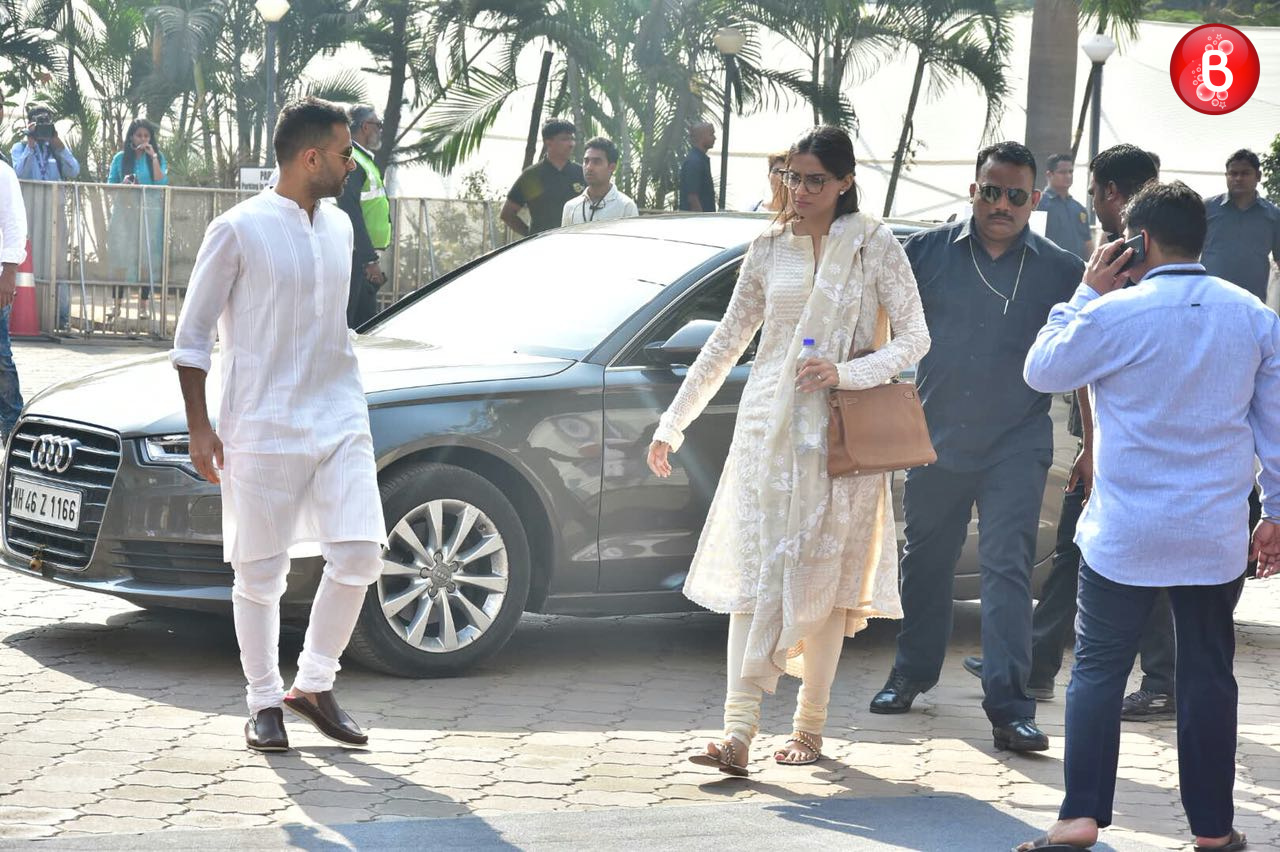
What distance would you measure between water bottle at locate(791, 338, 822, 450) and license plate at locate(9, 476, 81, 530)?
2.52 meters

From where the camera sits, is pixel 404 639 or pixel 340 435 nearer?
pixel 340 435

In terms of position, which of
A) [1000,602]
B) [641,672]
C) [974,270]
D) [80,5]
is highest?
[80,5]

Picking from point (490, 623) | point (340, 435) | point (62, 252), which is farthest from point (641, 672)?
point (62, 252)

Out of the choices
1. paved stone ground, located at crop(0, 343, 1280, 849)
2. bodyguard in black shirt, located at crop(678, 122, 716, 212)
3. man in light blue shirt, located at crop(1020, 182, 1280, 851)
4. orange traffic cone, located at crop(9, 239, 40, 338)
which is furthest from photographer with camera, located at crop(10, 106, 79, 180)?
man in light blue shirt, located at crop(1020, 182, 1280, 851)

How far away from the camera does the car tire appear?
22.1 ft

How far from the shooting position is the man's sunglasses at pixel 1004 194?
20.9 feet

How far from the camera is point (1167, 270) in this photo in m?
4.80

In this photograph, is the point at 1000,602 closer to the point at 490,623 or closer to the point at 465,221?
the point at 490,623

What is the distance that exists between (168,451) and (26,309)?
13.5 meters

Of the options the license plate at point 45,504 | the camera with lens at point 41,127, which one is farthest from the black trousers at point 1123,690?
the camera with lens at point 41,127

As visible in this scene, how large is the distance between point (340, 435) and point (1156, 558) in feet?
7.46

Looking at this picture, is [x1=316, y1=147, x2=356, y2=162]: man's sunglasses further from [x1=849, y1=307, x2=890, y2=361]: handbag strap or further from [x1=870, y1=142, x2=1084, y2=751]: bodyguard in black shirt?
[x1=870, y1=142, x2=1084, y2=751]: bodyguard in black shirt

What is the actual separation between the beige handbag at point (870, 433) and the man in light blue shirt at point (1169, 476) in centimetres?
85

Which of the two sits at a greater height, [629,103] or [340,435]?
[629,103]
